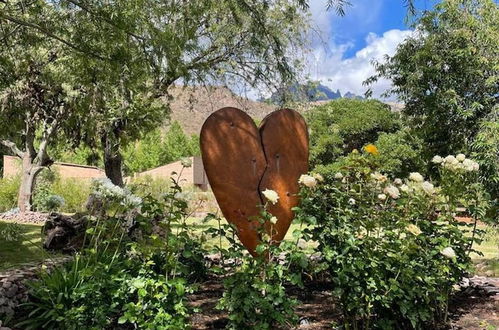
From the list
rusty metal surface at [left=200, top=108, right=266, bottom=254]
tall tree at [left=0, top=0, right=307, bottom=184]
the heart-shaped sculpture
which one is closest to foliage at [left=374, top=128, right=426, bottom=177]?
tall tree at [left=0, top=0, right=307, bottom=184]

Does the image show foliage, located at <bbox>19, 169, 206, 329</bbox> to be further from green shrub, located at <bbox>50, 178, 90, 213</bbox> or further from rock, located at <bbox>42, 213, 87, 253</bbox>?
green shrub, located at <bbox>50, 178, 90, 213</bbox>

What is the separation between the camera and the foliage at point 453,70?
17.9ft

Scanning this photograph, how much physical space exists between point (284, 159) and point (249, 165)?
34 centimetres

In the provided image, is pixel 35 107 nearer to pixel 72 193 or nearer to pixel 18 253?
pixel 72 193

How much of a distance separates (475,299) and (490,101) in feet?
9.00

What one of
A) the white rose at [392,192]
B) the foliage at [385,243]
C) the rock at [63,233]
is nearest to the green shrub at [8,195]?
the rock at [63,233]

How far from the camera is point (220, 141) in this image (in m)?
3.62

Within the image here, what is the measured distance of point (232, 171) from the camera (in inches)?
142

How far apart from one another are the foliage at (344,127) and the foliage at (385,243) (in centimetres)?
1679

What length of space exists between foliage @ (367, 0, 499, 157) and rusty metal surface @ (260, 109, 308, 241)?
8.34 feet

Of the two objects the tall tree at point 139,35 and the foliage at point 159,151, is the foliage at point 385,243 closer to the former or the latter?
the tall tree at point 139,35

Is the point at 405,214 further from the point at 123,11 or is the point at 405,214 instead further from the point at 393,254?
the point at 123,11

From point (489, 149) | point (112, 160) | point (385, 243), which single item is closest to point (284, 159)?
point (385, 243)

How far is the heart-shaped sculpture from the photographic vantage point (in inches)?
142
